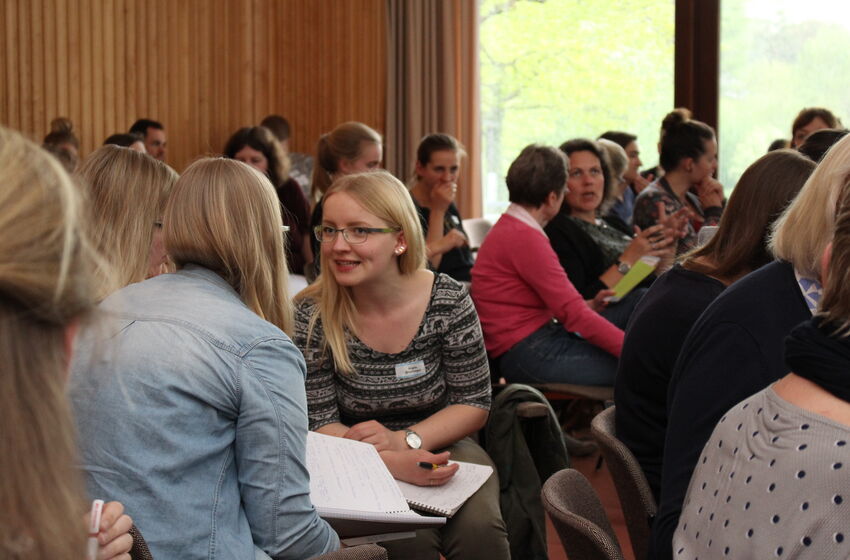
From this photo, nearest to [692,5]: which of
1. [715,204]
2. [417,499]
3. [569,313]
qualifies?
[715,204]

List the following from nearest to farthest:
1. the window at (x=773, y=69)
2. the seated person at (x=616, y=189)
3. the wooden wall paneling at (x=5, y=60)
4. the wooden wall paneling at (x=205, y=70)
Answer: the seated person at (x=616, y=189)
the window at (x=773, y=69)
the wooden wall paneling at (x=5, y=60)
the wooden wall paneling at (x=205, y=70)

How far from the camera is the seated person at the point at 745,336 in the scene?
1731 millimetres

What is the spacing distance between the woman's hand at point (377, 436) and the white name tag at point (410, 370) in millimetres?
165

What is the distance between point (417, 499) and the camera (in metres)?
2.47

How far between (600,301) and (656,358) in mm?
2119

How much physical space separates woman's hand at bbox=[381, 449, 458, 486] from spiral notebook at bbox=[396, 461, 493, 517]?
0.02 metres

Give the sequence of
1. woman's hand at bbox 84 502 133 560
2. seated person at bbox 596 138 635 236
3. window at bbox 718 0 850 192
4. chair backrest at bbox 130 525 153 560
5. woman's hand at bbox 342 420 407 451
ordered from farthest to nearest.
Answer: window at bbox 718 0 850 192
seated person at bbox 596 138 635 236
woman's hand at bbox 342 420 407 451
chair backrest at bbox 130 525 153 560
woman's hand at bbox 84 502 133 560

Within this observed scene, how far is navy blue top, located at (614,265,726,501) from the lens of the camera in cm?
225

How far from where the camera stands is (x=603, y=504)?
13.5 ft

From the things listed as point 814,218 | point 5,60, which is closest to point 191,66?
point 5,60

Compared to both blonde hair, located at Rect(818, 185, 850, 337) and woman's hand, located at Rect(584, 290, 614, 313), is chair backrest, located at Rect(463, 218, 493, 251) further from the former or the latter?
blonde hair, located at Rect(818, 185, 850, 337)

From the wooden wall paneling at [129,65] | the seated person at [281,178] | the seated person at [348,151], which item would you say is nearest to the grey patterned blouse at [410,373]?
the seated person at [348,151]

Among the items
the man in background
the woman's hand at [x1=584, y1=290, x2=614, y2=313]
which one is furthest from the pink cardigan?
the man in background

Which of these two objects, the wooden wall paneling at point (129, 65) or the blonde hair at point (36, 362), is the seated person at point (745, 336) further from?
the wooden wall paneling at point (129, 65)
